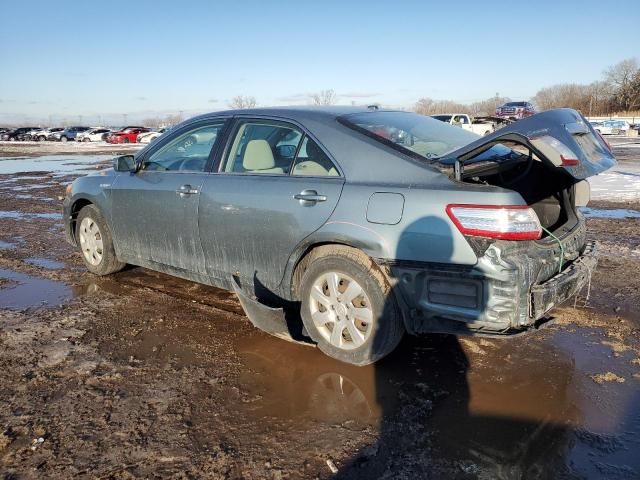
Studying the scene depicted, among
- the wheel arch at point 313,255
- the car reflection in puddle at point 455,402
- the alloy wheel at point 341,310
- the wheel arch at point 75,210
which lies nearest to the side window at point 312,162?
the wheel arch at point 313,255

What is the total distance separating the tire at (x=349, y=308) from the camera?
329 cm

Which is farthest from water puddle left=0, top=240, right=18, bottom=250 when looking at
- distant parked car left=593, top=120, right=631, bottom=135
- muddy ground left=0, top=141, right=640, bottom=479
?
distant parked car left=593, top=120, right=631, bottom=135

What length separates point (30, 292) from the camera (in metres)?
5.13

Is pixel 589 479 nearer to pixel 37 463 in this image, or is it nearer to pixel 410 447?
pixel 410 447

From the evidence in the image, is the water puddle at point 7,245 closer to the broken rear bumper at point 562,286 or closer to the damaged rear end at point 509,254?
the damaged rear end at point 509,254

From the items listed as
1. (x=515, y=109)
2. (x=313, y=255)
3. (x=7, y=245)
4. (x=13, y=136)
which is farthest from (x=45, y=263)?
(x=13, y=136)

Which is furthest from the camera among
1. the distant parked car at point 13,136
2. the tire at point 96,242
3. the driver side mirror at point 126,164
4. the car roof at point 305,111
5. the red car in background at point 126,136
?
the distant parked car at point 13,136

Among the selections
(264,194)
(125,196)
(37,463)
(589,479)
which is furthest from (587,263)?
(125,196)

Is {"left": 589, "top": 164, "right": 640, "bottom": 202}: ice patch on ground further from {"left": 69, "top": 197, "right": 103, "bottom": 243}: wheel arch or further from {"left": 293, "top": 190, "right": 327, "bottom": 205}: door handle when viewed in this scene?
{"left": 69, "top": 197, "right": 103, "bottom": 243}: wheel arch

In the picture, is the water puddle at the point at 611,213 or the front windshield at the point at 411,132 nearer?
the front windshield at the point at 411,132

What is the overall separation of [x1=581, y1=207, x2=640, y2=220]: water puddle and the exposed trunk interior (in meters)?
5.09

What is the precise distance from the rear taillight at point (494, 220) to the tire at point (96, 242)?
12.3 feet

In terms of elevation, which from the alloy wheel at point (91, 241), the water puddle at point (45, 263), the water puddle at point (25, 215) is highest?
the alloy wheel at point (91, 241)

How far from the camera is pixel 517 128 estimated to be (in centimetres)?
306
